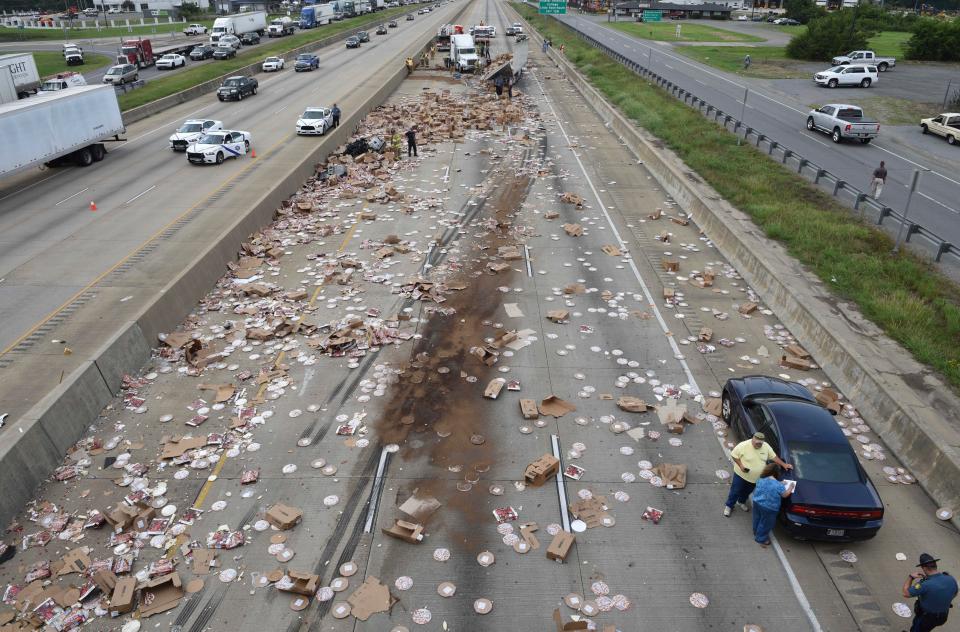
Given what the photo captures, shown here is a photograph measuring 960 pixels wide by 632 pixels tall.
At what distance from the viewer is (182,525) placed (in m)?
9.09

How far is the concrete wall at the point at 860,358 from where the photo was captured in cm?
994

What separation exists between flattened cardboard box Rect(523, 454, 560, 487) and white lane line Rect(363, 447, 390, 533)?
237 centimetres

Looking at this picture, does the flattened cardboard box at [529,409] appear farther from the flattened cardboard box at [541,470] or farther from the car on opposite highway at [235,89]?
the car on opposite highway at [235,89]

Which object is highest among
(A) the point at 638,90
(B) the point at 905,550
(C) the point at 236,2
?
(C) the point at 236,2

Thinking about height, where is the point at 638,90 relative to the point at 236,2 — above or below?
below

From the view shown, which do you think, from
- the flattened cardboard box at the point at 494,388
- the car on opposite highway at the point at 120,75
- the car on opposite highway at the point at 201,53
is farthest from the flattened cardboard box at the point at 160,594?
the car on opposite highway at the point at 201,53

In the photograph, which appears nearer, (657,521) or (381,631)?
(381,631)

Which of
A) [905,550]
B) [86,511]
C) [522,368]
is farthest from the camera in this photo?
[522,368]

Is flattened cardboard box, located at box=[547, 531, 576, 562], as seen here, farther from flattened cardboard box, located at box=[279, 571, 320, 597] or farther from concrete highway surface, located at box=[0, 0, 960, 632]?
flattened cardboard box, located at box=[279, 571, 320, 597]

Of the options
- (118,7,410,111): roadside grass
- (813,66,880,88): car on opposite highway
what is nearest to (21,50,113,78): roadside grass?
(118,7,410,111): roadside grass

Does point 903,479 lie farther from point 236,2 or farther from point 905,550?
point 236,2

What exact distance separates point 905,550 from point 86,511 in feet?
39.6

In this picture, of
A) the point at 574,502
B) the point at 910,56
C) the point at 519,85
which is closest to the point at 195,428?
the point at 574,502

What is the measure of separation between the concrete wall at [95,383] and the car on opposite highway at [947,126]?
3454 centimetres
